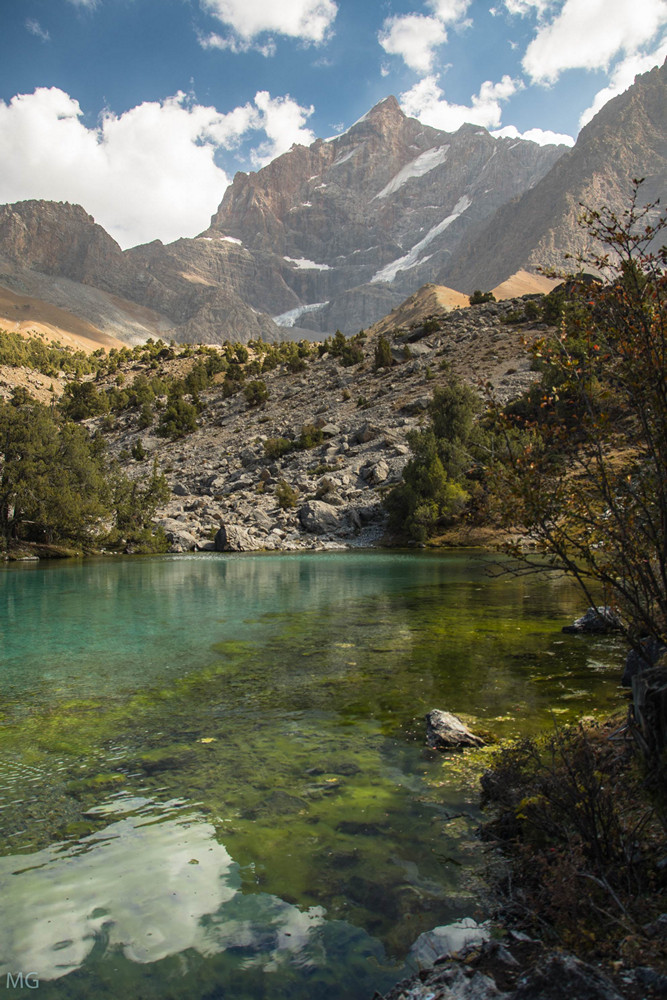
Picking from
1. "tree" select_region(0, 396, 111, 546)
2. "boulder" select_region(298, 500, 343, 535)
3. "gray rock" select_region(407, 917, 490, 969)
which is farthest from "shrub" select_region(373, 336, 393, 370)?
"gray rock" select_region(407, 917, 490, 969)

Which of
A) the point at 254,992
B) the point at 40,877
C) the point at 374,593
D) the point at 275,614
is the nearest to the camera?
the point at 254,992

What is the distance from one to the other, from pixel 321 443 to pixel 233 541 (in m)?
19.1

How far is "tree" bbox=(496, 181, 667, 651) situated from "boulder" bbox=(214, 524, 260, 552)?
40.1m

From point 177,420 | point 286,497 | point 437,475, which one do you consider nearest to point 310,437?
point 286,497

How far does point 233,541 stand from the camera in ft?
147

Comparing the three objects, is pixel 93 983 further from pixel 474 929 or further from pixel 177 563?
pixel 177 563

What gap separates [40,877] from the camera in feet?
15.0

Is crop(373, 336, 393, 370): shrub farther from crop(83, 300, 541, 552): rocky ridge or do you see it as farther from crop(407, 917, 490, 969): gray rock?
crop(407, 917, 490, 969): gray rock

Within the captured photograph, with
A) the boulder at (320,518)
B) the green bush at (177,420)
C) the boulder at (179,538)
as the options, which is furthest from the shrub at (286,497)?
the green bush at (177,420)

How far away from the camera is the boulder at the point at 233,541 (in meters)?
44.6

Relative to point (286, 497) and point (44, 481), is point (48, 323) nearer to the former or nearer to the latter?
point (286, 497)

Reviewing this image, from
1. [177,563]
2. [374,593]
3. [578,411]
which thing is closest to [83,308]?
[177,563]

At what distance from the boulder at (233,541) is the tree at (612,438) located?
40.1m

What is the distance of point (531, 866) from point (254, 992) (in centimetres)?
197
